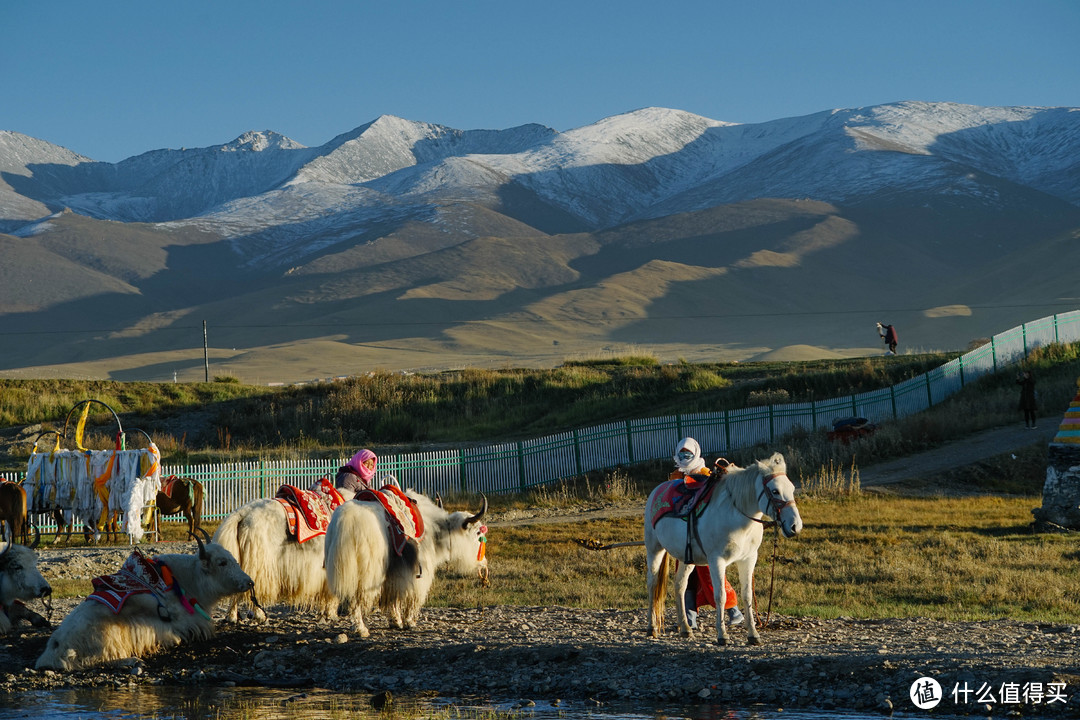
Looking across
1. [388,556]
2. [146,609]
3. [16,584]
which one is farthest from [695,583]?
[16,584]

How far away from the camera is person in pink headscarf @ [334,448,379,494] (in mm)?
13320

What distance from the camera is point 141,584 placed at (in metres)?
11.4

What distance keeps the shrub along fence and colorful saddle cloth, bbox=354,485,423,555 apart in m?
14.5

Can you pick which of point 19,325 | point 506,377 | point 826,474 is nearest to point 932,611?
point 826,474

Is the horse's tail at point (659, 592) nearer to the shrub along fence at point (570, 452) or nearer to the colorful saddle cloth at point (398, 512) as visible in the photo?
the colorful saddle cloth at point (398, 512)

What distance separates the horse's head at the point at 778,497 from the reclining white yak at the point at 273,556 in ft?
16.3

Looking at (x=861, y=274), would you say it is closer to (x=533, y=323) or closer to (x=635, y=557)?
(x=533, y=323)

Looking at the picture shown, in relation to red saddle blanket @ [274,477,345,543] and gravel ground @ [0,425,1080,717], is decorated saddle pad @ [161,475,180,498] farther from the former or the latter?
red saddle blanket @ [274,477,345,543]

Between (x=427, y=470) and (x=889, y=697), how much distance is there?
792 inches

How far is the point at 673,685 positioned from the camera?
986 centimetres

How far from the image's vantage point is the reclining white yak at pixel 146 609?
36.5 feet

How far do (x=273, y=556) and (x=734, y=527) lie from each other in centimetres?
494

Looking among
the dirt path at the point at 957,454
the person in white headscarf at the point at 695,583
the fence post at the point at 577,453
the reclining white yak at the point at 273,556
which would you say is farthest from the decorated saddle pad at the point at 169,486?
the dirt path at the point at 957,454

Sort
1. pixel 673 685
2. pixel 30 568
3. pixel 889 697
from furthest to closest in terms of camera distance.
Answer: pixel 30 568 → pixel 673 685 → pixel 889 697
